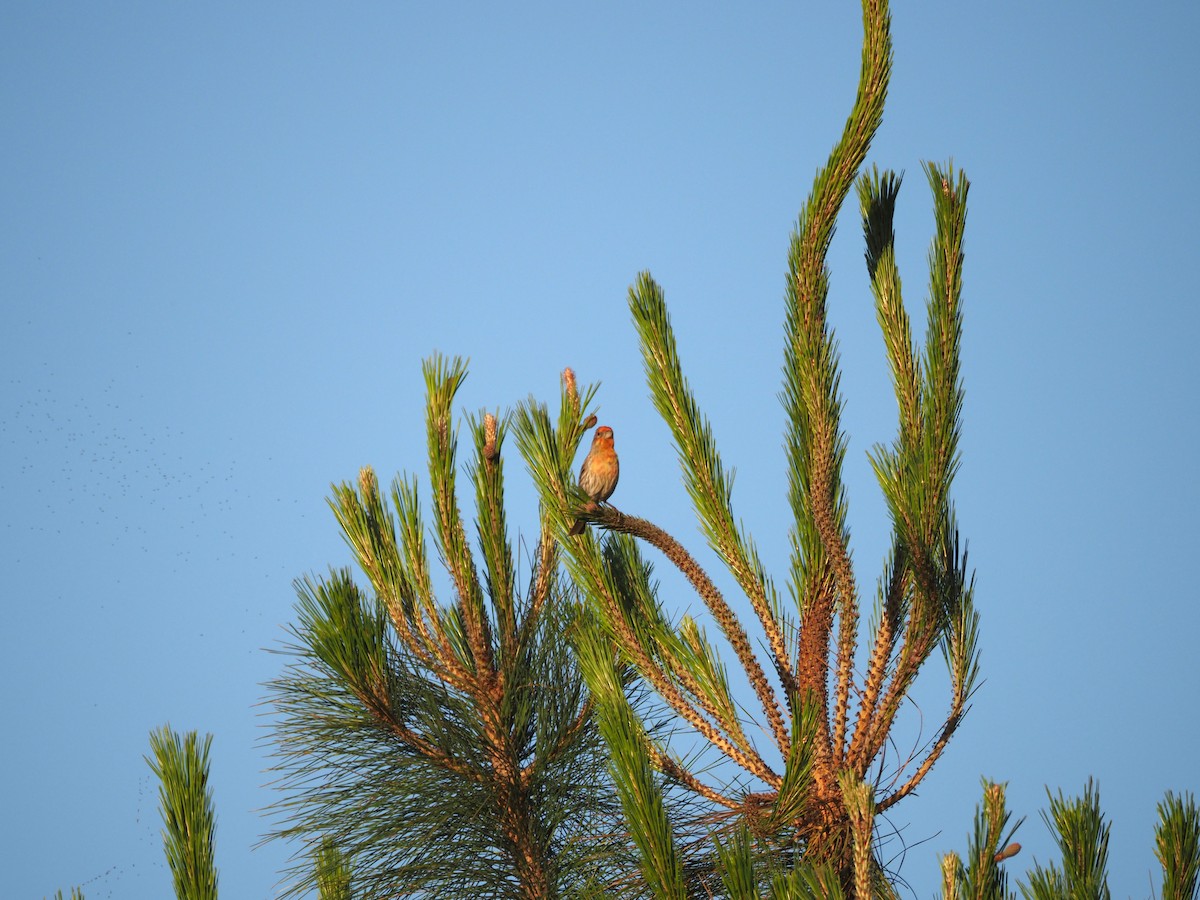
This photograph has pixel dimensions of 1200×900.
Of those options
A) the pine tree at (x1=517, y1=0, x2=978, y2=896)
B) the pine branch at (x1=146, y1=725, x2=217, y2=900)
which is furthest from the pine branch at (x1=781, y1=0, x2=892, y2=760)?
the pine branch at (x1=146, y1=725, x2=217, y2=900)

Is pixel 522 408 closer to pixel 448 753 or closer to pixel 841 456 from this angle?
pixel 841 456

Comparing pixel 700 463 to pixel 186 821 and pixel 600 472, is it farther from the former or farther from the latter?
pixel 186 821

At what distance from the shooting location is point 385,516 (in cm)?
515

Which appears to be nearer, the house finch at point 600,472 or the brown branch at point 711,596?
the brown branch at point 711,596

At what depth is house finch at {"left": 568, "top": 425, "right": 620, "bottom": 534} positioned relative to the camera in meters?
4.77

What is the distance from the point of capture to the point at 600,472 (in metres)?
4.78

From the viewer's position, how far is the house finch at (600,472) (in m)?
4.77

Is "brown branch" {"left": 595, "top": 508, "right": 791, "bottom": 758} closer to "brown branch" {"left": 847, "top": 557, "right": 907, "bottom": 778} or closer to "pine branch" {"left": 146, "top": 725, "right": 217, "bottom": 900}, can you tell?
"brown branch" {"left": 847, "top": 557, "right": 907, "bottom": 778}

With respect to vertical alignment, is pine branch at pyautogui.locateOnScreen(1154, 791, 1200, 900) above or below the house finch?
below

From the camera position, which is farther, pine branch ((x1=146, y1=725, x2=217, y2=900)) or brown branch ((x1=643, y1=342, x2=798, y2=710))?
brown branch ((x1=643, y1=342, x2=798, y2=710))

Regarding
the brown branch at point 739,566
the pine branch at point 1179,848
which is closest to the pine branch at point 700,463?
the brown branch at point 739,566

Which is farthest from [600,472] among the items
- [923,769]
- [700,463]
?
[923,769]

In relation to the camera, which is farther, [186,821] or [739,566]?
[739,566]

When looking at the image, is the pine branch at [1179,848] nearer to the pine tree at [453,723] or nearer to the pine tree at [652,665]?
the pine tree at [652,665]
